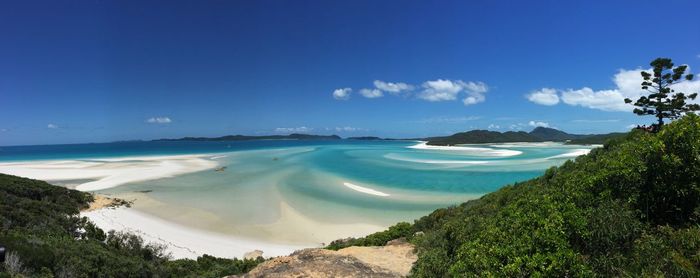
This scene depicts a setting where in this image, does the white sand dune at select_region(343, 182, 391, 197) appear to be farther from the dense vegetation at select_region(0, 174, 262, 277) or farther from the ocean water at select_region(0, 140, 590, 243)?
the dense vegetation at select_region(0, 174, 262, 277)

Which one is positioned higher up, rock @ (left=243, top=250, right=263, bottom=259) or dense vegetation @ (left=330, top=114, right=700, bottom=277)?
dense vegetation @ (left=330, top=114, right=700, bottom=277)

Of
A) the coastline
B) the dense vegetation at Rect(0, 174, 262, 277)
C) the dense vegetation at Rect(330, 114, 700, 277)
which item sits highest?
the dense vegetation at Rect(330, 114, 700, 277)

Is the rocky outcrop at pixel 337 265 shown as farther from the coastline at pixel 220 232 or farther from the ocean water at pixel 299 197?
the ocean water at pixel 299 197

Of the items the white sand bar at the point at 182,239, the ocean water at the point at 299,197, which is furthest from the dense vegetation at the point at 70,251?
the ocean water at the point at 299,197

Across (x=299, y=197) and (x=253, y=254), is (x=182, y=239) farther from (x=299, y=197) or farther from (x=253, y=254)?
(x=299, y=197)

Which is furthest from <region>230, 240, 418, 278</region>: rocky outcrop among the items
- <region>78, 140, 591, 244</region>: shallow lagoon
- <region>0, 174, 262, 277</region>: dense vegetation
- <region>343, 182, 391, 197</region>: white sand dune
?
<region>343, 182, 391, 197</region>: white sand dune

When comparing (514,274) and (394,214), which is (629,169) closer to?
(514,274)
